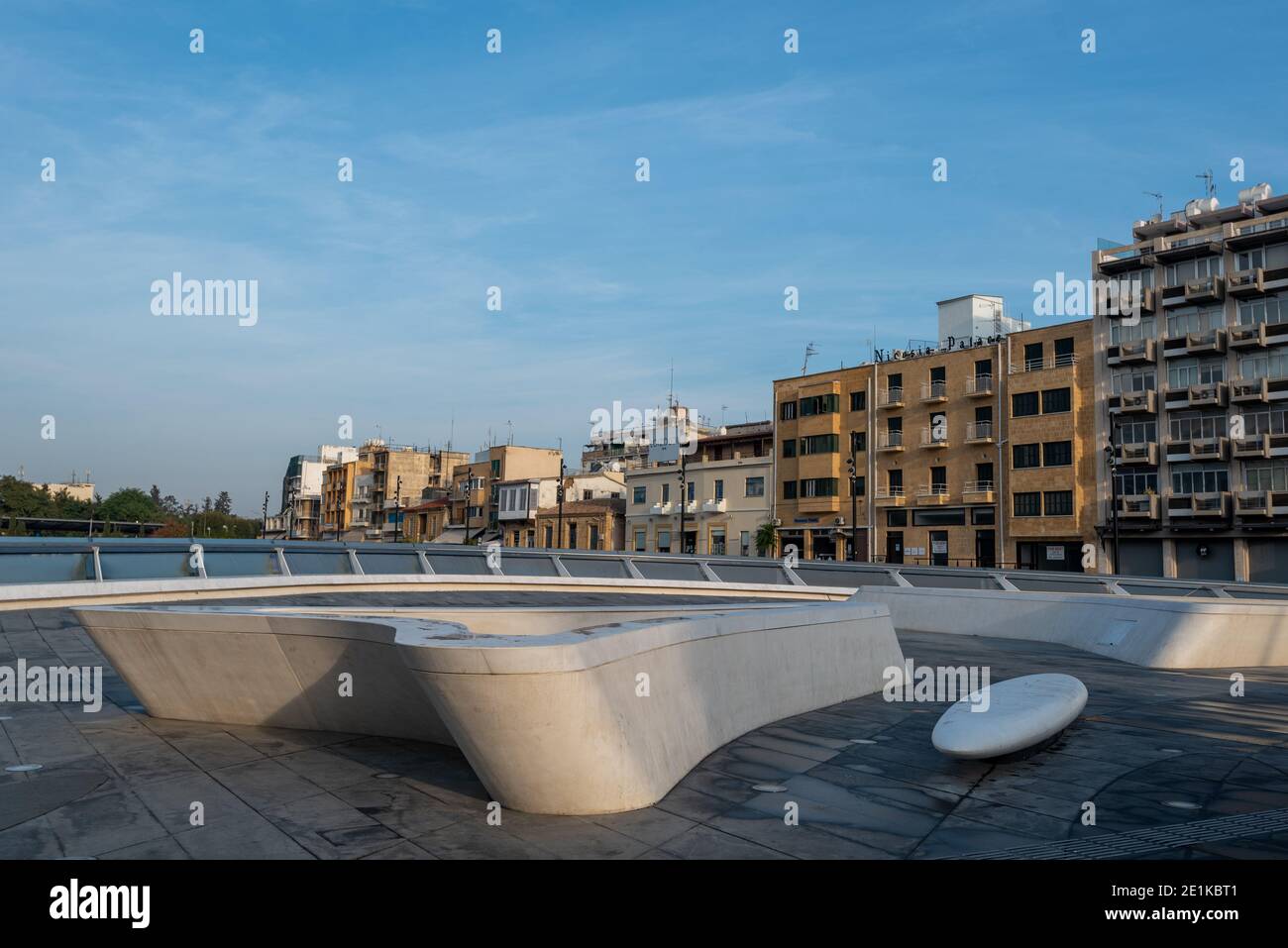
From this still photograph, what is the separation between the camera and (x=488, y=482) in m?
93.5

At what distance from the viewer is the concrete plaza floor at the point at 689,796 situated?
5.72 metres

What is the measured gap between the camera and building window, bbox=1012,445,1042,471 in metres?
55.6

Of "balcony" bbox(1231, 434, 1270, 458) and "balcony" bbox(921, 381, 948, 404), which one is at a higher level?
"balcony" bbox(921, 381, 948, 404)

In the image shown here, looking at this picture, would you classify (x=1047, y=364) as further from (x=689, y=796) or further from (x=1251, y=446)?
(x=689, y=796)

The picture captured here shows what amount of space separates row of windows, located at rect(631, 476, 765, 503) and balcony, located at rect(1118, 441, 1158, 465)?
85.2ft

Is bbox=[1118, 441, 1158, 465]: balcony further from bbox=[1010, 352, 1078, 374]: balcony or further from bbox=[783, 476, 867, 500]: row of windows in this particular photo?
bbox=[783, 476, 867, 500]: row of windows

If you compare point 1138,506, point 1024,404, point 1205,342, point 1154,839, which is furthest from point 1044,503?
point 1154,839

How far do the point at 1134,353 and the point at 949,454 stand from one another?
42.7 ft

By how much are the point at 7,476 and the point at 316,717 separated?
111 meters

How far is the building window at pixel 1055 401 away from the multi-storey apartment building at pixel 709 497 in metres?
21.1

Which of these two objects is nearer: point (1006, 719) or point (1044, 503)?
point (1006, 719)

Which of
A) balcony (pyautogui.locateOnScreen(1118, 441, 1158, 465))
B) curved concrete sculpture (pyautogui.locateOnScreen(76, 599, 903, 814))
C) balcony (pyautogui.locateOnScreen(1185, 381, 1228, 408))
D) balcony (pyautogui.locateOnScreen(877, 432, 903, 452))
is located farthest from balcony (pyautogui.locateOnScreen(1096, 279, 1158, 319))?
curved concrete sculpture (pyautogui.locateOnScreen(76, 599, 903, 814))
